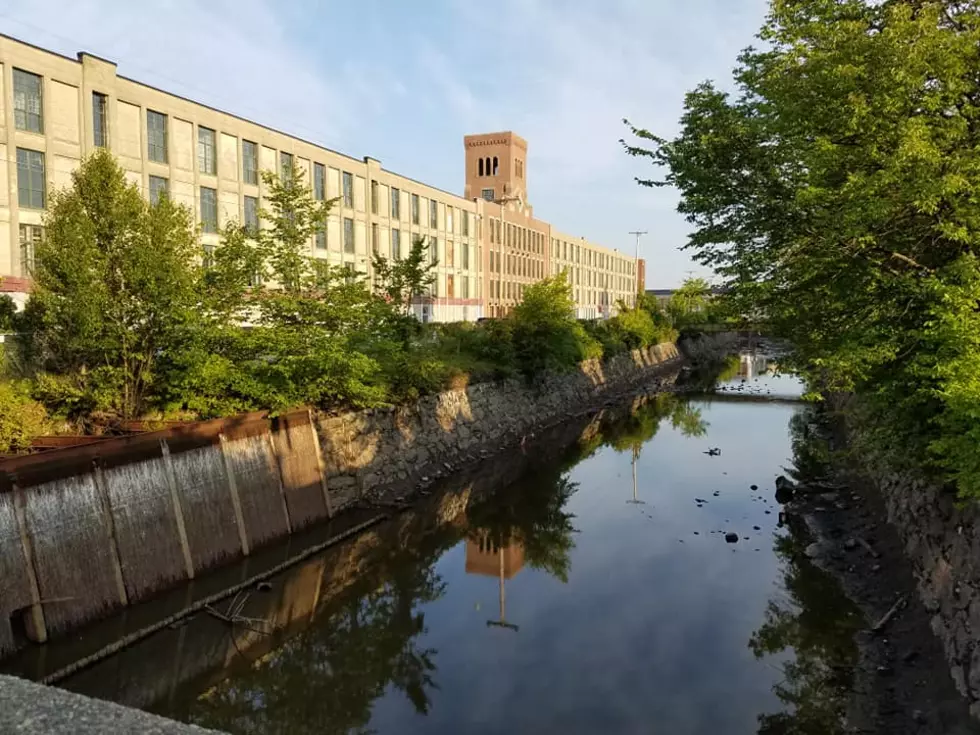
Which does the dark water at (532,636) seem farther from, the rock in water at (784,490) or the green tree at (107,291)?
the green tree at (107,291)

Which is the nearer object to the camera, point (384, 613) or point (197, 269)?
point (384, 613)

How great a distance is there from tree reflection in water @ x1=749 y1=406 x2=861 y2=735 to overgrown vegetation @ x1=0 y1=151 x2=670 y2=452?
44.8 ft

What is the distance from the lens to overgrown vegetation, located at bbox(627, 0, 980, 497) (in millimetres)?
11234

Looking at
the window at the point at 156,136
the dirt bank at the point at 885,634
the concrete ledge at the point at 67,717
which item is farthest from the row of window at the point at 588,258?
the concrete ledge at the point at 67,717

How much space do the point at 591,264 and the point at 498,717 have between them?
111m

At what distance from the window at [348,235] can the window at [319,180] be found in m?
3.07

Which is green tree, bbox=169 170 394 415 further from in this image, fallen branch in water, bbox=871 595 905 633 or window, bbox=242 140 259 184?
window, bbox=242 140 259 184

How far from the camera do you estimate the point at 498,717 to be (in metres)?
11.9

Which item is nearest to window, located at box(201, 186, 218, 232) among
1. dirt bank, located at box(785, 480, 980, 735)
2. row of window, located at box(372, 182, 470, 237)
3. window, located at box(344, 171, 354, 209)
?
window, located at box(344, 171, 354, 209)

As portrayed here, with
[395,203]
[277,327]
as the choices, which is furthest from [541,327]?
[395,203]

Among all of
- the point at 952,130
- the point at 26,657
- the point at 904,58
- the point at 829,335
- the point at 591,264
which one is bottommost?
the point at 26,657

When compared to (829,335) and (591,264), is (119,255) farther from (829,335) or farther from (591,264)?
(591,264)

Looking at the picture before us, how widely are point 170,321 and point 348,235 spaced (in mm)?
37571

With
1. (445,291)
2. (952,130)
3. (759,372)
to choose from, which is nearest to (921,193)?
(952,130)
